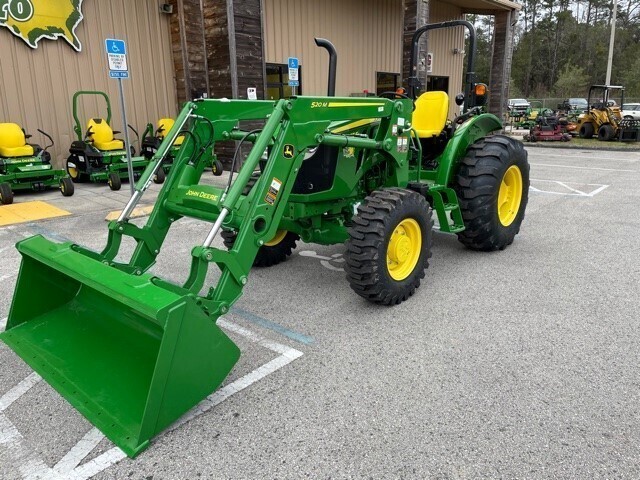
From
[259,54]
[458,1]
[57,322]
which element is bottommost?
[57,322]

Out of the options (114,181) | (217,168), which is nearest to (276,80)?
(217,168)

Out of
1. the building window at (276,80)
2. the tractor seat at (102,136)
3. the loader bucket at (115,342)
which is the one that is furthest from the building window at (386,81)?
the loader bucket at (115,342)

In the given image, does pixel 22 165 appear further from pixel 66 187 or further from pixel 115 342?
pixel 115 342

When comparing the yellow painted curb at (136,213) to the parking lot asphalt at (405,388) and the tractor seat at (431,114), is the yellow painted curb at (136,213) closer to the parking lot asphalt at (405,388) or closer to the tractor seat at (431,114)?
the parking lot asphalt at (405,388)

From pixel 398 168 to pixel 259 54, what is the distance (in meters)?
7.17

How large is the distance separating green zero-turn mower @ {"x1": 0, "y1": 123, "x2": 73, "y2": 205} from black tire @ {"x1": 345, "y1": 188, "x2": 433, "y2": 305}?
6.66 m

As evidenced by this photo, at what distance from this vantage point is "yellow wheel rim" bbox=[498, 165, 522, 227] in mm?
5543

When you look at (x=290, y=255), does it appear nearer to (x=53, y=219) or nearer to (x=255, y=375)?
(x=255, y=375)

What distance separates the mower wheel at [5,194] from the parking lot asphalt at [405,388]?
128 inches

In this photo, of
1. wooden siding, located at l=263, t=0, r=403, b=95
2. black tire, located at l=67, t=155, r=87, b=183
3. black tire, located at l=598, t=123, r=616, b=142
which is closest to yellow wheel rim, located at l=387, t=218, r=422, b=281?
black tire, located at l=67, t=155, r=87, b=183

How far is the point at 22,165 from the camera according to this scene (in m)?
8.44

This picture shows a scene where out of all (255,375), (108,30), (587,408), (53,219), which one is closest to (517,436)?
(587,408)

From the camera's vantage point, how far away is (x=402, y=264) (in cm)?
416

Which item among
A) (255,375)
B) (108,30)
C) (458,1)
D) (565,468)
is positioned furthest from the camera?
(458,1)
